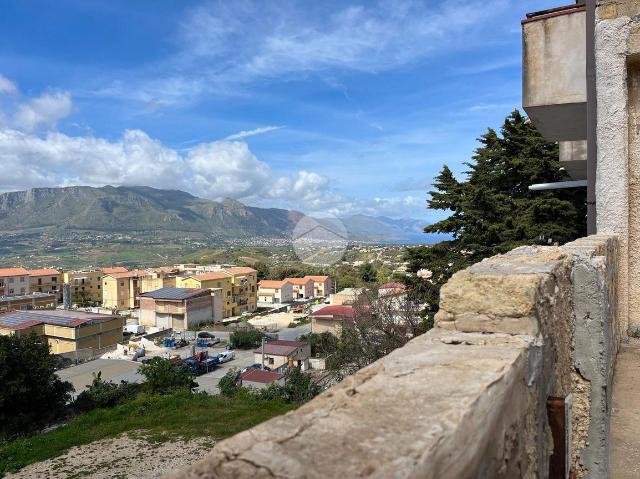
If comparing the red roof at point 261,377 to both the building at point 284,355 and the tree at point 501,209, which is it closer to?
the building at point 284,355

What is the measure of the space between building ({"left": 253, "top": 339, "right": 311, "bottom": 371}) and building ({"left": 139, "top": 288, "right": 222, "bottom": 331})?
2189cm

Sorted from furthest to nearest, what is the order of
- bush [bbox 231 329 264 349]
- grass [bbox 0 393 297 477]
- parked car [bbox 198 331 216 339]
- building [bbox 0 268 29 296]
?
building [bbox 0 268 29 296], parked car [bbox 198 331 216 339], bush [bbox 231 329 264 349], grass [bbox 0 393 297 477]

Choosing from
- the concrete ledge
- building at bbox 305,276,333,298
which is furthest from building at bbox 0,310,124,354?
the concrete ledge

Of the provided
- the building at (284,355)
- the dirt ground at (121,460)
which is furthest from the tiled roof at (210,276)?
the dirt ground at (121,460)

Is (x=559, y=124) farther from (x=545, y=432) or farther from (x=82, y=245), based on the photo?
(x=82, y=245)

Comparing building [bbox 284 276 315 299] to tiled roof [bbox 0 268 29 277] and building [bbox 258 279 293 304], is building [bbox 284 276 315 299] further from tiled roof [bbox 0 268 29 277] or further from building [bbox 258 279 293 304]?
tiled roof [bbox 0 268 29 277]

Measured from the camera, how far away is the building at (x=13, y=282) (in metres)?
63.7

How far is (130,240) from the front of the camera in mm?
199250

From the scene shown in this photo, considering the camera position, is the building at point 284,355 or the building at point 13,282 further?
the building at point 13,282

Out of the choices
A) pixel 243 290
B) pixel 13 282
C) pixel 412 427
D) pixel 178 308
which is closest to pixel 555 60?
pixel 412 427

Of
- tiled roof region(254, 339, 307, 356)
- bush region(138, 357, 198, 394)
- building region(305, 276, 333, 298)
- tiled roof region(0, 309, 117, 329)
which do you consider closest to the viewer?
bush region(138, 357, 198, 394)

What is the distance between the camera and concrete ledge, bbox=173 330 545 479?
110 centimetres

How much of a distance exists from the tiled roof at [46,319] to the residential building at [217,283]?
18686mm

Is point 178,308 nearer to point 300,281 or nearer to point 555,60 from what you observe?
point 300,281
